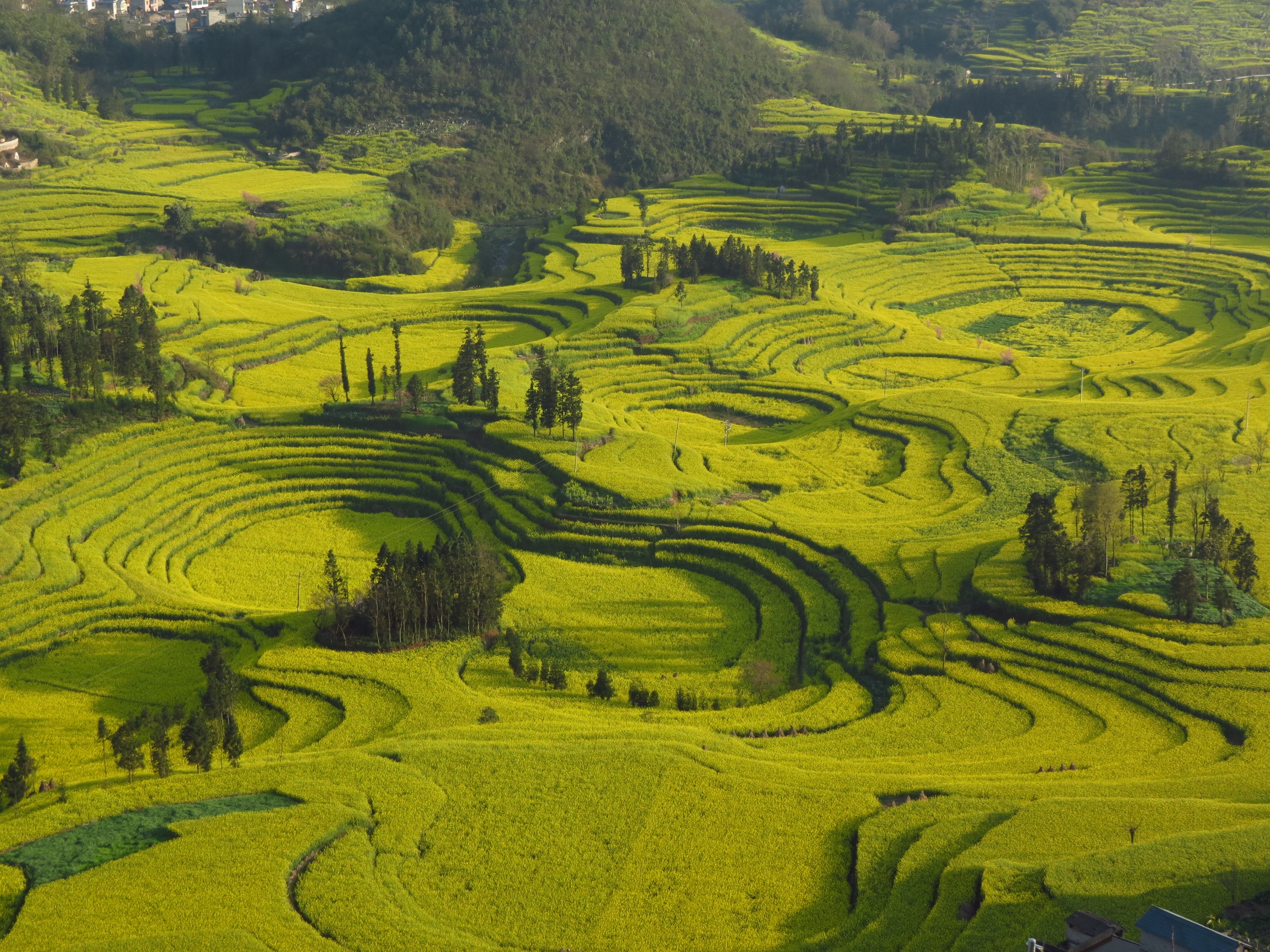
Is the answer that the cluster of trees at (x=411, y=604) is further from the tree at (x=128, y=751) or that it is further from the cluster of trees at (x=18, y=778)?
the cluster of trees at (x=18, y=778)

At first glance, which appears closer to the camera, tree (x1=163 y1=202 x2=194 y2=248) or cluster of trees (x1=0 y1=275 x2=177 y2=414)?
cluster of trees (x1=0 y1=275 x2=177 y2=414)

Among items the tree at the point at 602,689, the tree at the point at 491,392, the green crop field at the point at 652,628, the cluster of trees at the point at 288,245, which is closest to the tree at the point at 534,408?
the green crop field at the point at 652,628

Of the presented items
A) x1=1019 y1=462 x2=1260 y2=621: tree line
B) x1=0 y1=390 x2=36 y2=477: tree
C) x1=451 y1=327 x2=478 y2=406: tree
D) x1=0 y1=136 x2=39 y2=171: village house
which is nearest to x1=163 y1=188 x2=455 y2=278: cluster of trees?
x1=0 y1=136 x2=39 y2=171: village house

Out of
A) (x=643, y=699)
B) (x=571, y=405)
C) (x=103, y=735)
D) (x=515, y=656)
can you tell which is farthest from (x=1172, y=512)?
(x=103, y=735)

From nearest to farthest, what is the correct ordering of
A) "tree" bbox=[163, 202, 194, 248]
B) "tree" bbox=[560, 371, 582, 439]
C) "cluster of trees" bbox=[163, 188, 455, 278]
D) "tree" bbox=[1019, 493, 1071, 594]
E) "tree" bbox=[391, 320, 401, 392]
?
"tree" bbox=[1019, 493, 1071, 594] → "tree" bbox=[560, 371, 582, 439] → "tree" bbox=[391, 320, 401, 392] → "tree" bbox=[163, 202, 194, 248] → "cluster of trees" bbox=[163, 188, 455, 278]

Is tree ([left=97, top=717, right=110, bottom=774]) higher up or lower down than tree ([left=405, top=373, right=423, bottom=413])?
lower down

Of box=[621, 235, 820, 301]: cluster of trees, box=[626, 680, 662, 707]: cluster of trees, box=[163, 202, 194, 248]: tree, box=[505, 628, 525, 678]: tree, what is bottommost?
box=[626, 680, 662, 707]: cluster of trees

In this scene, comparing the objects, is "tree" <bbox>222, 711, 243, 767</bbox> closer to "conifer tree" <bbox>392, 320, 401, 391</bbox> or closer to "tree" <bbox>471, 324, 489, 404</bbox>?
"conifer tree" <bbox>392, 320, 401, 391</bbox>

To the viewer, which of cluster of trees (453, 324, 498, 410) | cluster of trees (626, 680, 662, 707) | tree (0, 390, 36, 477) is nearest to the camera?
cluster of trees (626, 680, 662, 707)
